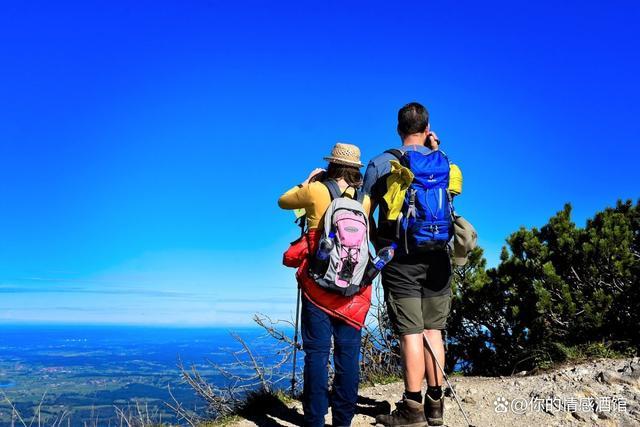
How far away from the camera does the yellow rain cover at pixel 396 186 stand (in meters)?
3.40

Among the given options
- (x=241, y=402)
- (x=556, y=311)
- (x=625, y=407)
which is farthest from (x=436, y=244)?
(x=556, y=311)

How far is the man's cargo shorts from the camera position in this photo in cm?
360

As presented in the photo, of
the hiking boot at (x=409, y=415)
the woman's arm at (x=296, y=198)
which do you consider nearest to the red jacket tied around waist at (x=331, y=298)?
the woman's arm at (x=296, y=198)

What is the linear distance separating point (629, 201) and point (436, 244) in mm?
6242

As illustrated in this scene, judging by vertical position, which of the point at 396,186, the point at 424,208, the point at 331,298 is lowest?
the point at 331,298

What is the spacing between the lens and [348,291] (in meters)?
3.34

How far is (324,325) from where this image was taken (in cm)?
337

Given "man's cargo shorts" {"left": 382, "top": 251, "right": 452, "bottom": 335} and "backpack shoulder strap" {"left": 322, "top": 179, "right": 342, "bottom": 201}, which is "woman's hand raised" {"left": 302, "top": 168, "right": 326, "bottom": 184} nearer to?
"backpack shoulder strap" {"left": 322, "top": 179, "right": 342, "bottom": 201}

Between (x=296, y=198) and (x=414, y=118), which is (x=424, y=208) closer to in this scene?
(x=414, y=118)

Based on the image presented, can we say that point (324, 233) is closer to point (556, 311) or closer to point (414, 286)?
point (414, 286)

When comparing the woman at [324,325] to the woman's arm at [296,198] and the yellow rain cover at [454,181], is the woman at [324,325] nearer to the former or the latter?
the woman's arm at [296,198]

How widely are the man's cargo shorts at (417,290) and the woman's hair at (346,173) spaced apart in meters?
0.63

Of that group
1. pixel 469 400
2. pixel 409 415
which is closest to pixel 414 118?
pixel 409 415

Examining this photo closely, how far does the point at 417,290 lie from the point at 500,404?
163cm
